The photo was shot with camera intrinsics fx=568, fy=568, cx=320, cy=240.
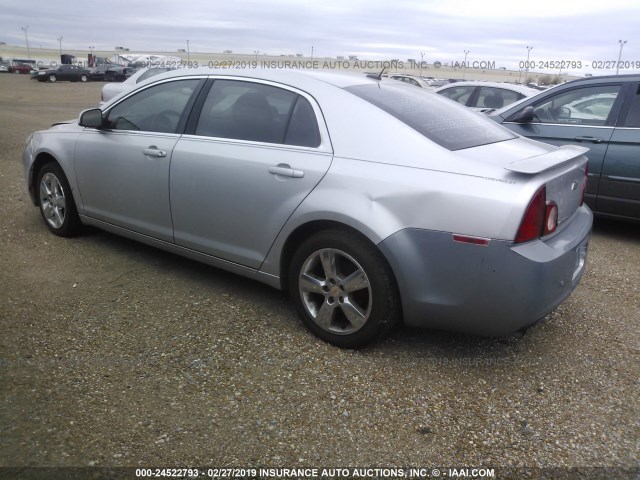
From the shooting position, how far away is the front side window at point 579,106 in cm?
567

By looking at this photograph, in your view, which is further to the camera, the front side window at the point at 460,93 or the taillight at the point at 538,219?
the front side window at the point at 460,93

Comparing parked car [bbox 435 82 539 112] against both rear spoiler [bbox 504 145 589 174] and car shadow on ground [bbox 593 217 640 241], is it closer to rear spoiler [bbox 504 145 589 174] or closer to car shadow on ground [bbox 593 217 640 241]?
car shadow on ground [bbox 593 217 640 241]

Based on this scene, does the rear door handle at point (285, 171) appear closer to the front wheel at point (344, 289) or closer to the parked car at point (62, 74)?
the front wheel at point (344, 289)

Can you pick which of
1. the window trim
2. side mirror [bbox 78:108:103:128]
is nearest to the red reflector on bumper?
side mirror [bbox 78:108:103:128]

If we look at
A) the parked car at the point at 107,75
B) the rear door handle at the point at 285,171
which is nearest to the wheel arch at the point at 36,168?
the rear door handle at the point at 285,171

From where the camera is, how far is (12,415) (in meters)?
2.58

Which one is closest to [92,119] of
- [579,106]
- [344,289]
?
[344,289]

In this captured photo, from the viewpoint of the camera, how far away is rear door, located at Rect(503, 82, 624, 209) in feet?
18.2

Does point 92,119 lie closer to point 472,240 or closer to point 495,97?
point 472,240

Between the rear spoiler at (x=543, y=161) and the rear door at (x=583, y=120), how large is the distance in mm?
2282

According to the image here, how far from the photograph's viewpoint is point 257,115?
143 inches

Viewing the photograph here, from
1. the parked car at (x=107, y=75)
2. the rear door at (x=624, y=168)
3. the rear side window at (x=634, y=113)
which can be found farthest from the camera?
the parked car at (x=107, y=75)

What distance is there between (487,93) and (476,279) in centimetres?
787

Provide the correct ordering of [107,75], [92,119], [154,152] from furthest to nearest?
[107,75] < [92,119] < [154,152]
